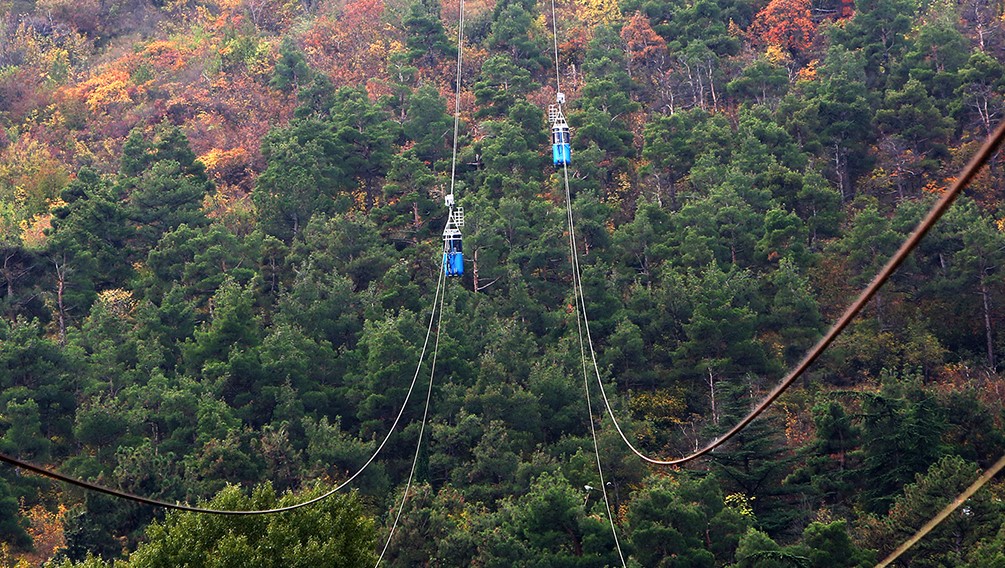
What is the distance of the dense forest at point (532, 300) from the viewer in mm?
29891

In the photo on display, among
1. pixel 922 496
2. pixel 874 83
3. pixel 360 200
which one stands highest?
pixel 874 83

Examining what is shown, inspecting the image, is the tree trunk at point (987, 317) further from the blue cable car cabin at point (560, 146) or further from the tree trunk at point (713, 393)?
the blue cable car cabin at point (560, 146)

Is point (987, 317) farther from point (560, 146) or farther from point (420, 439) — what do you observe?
point (420, 439)

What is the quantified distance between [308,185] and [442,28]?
1413cm

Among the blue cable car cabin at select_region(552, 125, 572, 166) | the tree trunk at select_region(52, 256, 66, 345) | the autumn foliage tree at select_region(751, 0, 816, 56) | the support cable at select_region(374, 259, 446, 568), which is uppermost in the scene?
the autumn foliage tree at select_region(751, 0, 816, 56)

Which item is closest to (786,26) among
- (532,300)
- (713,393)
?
(532,300)

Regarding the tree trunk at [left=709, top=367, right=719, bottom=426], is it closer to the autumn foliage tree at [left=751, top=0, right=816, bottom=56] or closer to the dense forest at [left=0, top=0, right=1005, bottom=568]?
the dense forest at [left=0, top=0, right=1005, bottom=568]

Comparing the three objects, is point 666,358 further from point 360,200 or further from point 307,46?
point 307,46

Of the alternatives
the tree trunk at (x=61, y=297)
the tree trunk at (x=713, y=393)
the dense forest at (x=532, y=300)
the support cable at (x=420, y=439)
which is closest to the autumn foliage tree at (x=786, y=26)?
the dense forest at (x=532, y=300)

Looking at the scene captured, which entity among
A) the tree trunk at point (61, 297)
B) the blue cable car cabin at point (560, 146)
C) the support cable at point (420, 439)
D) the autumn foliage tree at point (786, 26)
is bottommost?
the support cable at point (420, 439)

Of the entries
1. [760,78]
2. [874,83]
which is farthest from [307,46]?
[874,83]

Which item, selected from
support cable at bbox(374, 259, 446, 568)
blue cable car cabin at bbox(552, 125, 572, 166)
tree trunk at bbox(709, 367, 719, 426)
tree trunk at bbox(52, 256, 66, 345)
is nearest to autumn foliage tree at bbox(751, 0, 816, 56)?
blue cable car cabin at bbox(552, 125, 572, 166)

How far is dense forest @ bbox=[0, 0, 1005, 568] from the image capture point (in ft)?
98.1

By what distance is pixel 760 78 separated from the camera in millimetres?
50344
